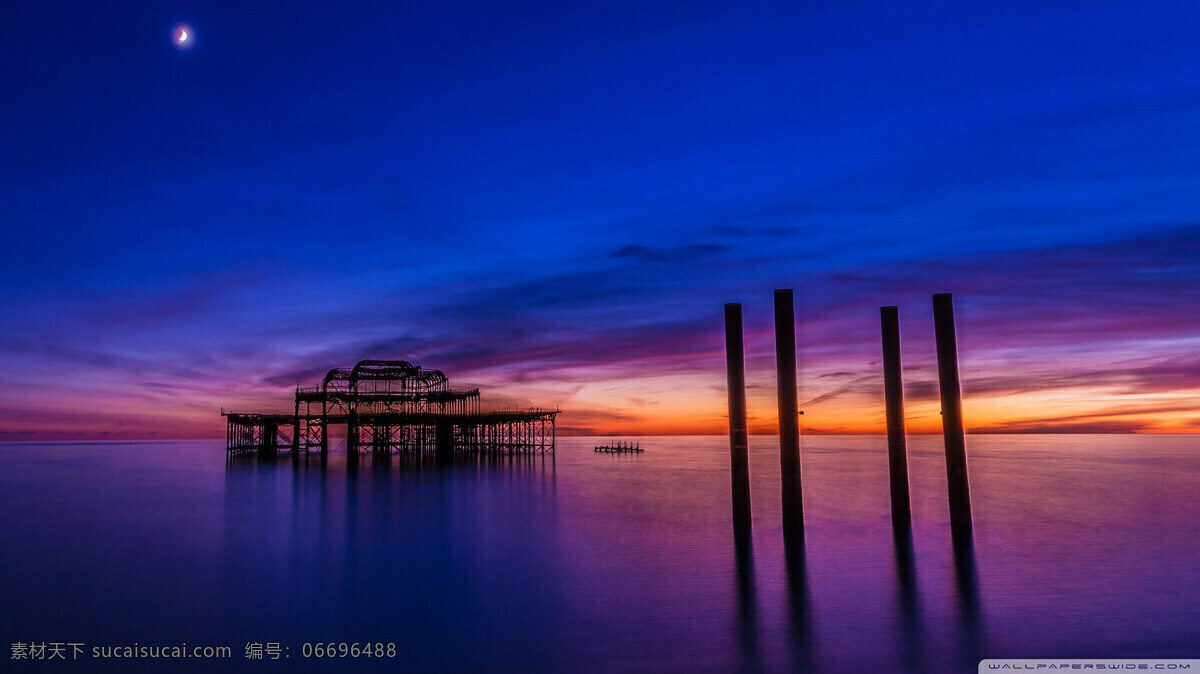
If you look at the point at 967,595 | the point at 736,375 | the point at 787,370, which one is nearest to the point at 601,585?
the point at 736,375

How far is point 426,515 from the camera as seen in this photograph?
95.9ft

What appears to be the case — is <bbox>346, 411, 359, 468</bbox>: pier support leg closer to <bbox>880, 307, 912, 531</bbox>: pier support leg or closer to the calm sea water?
the calm sea water

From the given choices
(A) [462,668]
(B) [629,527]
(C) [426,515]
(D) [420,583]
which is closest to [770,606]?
(A) [462,668]

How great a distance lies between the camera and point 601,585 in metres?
17.0

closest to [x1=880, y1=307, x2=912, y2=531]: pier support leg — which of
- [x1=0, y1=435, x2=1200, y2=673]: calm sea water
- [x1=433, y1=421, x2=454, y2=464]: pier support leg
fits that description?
[x1=0, y1=435, x2=1200, y2=673]: calm sea water

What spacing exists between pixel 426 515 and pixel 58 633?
630 inches

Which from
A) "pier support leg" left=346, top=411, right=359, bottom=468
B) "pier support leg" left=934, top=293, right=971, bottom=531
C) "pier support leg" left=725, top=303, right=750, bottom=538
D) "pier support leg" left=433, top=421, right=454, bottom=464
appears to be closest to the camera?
"pier support leg" left=934, top=293, right=971, bottom=531

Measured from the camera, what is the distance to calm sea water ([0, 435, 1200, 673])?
12.2m

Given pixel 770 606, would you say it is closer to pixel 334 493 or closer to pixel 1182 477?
pixel 334 493

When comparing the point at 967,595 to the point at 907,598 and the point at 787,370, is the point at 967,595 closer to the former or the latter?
the point at 907,598

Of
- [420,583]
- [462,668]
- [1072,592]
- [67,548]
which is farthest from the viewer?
[67,548]

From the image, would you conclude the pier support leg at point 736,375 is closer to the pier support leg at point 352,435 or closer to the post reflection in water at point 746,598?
the post reflection in water at point 746,598

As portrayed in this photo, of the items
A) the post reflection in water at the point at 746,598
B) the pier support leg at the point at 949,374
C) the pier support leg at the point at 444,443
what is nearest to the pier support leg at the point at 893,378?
the pier support leg at the point at 949,374

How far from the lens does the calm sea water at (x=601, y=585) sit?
12.2 meters
